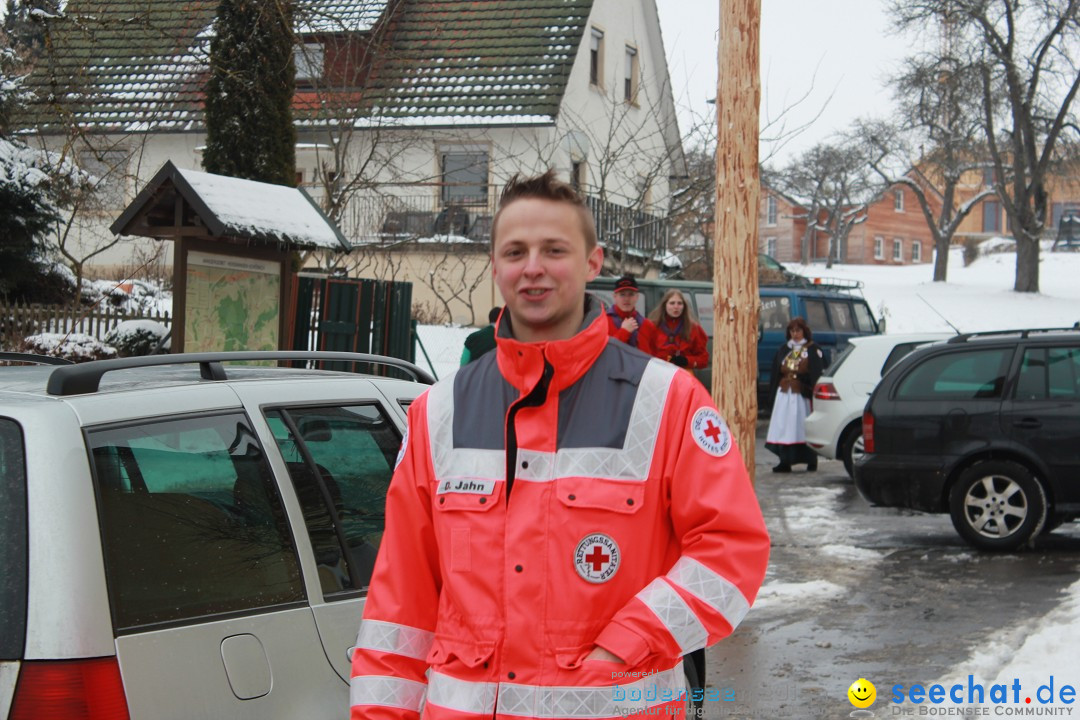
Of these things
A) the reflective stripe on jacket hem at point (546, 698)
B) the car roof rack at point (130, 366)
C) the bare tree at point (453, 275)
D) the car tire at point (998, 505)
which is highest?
the bare tree at point (453, 275)

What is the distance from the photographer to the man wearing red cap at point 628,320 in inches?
453

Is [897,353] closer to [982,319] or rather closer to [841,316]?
[841,316]

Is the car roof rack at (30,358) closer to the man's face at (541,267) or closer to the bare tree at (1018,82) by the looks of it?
the man's face at (541,267)

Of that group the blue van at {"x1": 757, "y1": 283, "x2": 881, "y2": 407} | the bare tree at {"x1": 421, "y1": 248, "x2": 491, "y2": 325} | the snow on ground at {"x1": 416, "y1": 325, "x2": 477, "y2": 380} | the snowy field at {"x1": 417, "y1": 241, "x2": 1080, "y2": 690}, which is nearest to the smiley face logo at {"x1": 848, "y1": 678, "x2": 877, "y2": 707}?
the snowy field at {"x1": 417, "y1": 241, "x2": 1080, "y2": 690}

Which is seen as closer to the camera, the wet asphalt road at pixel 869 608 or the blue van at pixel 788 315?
the wet asphalt road at pixel 869 608

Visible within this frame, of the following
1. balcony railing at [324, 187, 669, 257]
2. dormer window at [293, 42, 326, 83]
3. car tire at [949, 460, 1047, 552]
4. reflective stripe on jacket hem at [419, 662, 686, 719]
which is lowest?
car tire at [949, 460, 1047, 552]

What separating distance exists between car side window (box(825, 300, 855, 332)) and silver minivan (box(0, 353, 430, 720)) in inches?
681

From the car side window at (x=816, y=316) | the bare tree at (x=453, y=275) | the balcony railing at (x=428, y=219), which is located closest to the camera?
the car side window at (x=816, y=316)

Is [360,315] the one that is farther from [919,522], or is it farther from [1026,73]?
[1026,73]

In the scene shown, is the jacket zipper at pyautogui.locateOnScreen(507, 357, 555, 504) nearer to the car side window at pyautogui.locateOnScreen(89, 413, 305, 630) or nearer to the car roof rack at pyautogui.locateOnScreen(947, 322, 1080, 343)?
the car side window at pyautogui.locateOnScreen(89, 413, 305, 630)

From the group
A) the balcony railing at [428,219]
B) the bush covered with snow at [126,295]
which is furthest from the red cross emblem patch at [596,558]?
the balcony railing at [428,219]

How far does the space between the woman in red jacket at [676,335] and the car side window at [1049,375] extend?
3083 millimetres

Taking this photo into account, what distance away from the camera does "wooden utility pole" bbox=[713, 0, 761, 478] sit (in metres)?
6.99

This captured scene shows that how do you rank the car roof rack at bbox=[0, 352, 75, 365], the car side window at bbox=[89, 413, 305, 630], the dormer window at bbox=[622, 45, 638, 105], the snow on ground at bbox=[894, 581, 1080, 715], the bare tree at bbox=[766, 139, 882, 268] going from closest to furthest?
the car side window at bbox=[89, 413, 305, 630], the car roof rack at bbox=[0, 352, 75, 365], the snow on ground at bbox=[894, 581, 1080, 715], the dormer window at bbox=[622, 45, 638, 105], the bare tree at bbox=[766, 139, 882, 268]
